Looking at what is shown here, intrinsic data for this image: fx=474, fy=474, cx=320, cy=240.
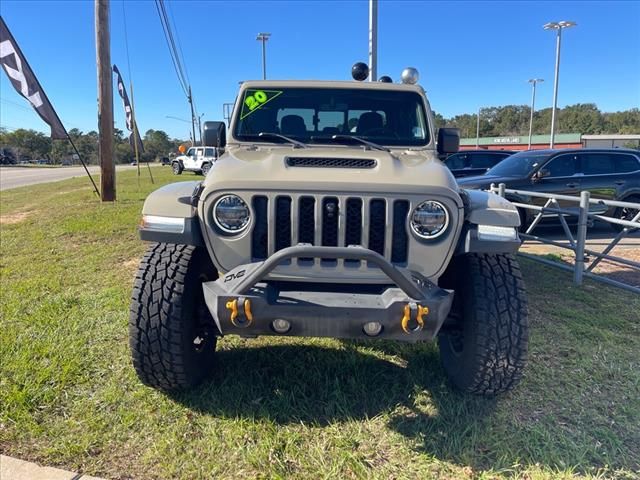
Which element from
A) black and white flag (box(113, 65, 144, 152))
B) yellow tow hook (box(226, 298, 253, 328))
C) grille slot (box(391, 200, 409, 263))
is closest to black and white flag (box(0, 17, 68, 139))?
black and white flag (box(113, 65, 144, 152))

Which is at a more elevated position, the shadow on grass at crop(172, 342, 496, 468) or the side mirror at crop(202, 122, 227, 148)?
the side mirror at crop(202, 122, 227, 148)

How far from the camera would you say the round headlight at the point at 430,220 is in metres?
2.42

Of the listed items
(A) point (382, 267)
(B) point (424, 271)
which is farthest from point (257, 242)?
(B) point (424, 271)

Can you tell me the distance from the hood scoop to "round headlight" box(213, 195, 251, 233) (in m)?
0.42

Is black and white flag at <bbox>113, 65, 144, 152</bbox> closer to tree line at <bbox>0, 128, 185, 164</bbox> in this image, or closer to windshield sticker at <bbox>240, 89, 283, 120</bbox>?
windshield sticker at <bbox>240, 89, 283, 120</bbox>

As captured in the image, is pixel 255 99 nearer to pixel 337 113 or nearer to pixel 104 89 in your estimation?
pixel 337 113

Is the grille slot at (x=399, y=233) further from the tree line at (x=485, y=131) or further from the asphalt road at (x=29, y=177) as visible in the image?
the tree line at (x=485, y=131)

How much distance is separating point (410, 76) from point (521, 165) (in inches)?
227

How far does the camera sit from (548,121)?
295ft

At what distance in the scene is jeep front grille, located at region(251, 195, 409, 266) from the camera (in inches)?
94.1

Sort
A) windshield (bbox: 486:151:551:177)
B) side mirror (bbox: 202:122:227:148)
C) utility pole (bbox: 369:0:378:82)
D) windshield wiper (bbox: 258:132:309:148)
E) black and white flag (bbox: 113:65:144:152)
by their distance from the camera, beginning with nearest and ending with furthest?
1. windshield wiper (bbox: 258:132:309:148)
2. side mirror (bbox: 202:122:227:148)
3. windshield (bbox: 486:151:551:177)
4. utility pole (bbox: 369:0:378:82)
5. black and white flag (bbox: 113:65:144:152)

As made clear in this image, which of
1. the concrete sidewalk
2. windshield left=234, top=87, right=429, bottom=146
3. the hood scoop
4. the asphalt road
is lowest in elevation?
the concrete sidewalk

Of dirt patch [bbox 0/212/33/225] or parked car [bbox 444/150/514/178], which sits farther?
parked car [bbox 444/150/514/178]

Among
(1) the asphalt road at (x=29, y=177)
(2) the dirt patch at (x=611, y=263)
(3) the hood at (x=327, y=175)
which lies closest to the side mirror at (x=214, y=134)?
(3) the hood at (x=327, y=175)
